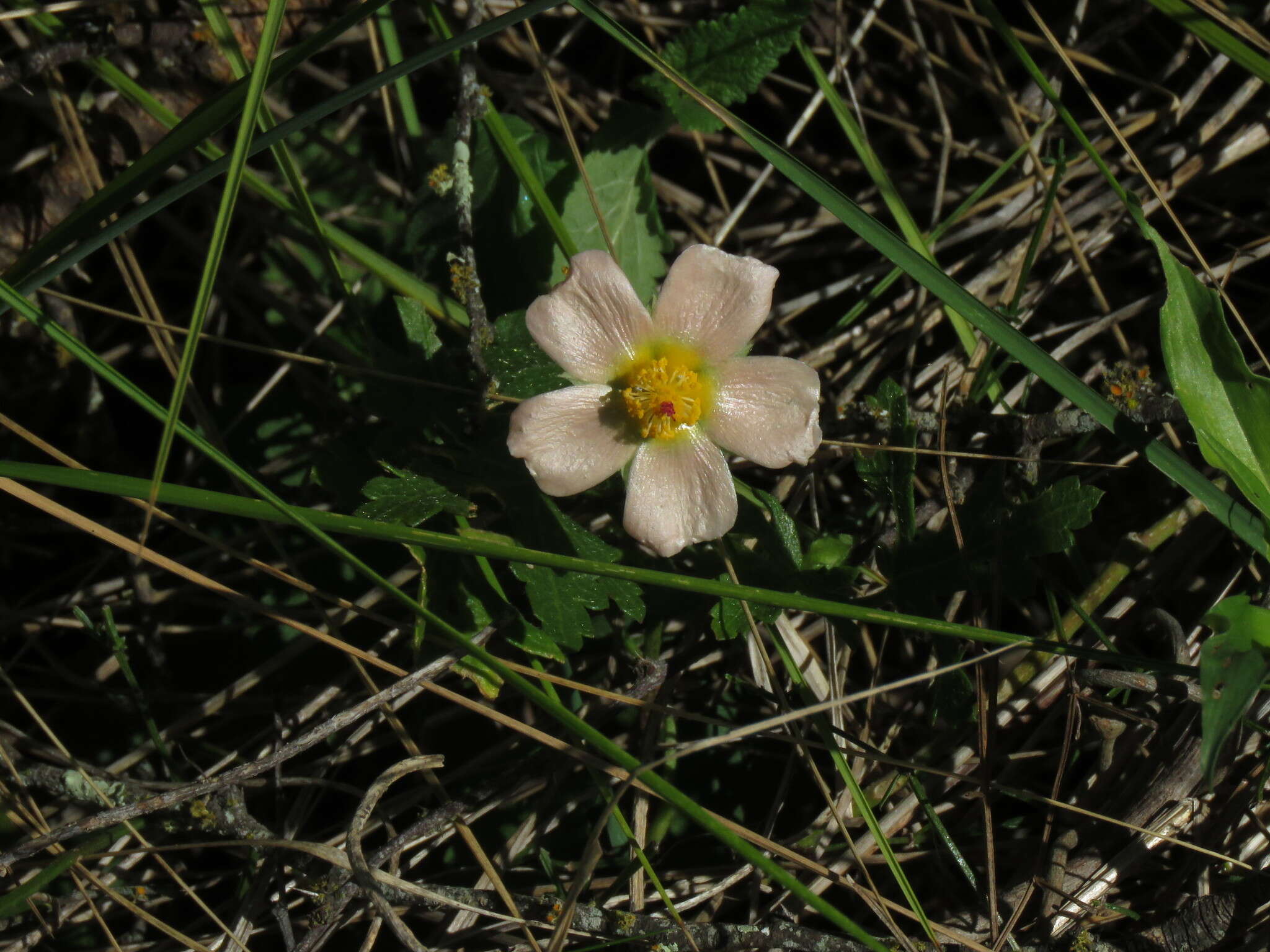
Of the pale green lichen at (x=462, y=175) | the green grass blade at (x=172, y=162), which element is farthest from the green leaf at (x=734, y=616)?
the green grass blade at (x=172, y=162)

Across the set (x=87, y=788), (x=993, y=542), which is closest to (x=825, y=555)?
(x=993, y=542)

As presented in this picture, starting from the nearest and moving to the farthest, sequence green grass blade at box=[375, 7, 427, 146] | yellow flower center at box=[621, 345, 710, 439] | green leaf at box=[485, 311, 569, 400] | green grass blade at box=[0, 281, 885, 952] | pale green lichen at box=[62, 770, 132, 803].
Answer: green grass blade at box=[0, 281, 885, 952] → yellow flower center at box=[621, 345, 710, 439] → green leaf at box=[485, 311, 569, 400] → pale green lichen at box=[62, 770, 132, 803] → green grass blade at box=[375, 7, 427, 146]

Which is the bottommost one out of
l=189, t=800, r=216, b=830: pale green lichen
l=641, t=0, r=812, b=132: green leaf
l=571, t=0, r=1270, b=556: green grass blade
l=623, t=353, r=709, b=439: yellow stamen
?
l=189, t=800, r=216, b=830: pale green lichen

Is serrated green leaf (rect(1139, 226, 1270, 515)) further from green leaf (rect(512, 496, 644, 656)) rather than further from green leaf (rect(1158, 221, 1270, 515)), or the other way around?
green leaf (rect(512, 496, 644, 656))

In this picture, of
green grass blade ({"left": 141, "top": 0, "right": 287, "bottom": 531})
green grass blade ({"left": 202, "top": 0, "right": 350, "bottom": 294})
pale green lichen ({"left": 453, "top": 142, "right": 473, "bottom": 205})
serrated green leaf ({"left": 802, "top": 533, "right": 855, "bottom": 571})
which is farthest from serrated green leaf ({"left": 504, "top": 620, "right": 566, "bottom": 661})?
pale green lichen ({"left": 453, "top": 142, "right": 473, "bottom": 205})

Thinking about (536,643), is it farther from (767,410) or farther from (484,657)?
(767,410)

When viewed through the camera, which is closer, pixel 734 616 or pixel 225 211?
pixel 225 211
